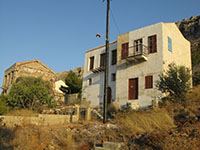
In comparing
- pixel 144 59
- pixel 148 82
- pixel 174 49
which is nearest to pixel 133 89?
pixel 148 82

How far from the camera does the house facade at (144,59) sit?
20.5 meters

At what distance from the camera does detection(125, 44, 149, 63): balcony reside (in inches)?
834

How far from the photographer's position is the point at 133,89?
21.7 meters

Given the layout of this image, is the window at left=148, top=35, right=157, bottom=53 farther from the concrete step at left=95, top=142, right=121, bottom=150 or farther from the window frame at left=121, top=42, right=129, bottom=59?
the concrete step at left=95, top=142, right=121, bottom=150

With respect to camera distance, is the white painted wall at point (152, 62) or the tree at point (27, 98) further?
the tree at point (27, 98)

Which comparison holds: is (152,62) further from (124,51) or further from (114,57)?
(114,57)

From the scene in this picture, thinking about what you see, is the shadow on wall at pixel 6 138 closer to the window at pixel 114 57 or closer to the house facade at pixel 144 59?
the house facade at pixel 144 59

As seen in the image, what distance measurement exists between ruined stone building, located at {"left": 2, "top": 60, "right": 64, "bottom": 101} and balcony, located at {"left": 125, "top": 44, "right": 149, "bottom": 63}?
18.2 meters

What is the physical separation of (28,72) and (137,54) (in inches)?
815

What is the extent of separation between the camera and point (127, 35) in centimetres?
2378

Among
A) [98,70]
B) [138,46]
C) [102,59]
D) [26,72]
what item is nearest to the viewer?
[138,46]

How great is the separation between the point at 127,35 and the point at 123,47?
4.26 ft

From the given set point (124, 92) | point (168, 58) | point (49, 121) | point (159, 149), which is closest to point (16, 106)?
point (49, 121)

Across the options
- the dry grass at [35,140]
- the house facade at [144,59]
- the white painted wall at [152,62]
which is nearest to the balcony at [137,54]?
the house facade at [144,59]
